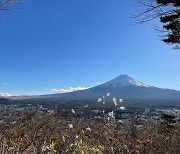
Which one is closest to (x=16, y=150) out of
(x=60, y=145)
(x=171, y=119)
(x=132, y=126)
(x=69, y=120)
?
(x=60, y=145)

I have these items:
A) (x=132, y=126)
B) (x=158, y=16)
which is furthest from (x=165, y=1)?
(x=132, y=126)

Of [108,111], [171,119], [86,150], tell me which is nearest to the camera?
[86,150]

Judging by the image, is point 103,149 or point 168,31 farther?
point 168,31

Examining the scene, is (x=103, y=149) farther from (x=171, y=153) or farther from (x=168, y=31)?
(x=168, y=31)

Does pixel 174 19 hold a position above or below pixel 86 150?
above

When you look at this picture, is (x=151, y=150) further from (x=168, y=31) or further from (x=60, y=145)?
(x=168, y=31)

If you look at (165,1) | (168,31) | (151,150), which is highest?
(165,1)

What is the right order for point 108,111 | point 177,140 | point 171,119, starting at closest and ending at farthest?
1. point 108,111
2. point 177,140
3. point 171,119

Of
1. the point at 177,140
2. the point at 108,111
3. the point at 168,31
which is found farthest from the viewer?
the point at 168,31

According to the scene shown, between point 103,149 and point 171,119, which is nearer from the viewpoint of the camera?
point 103,149
